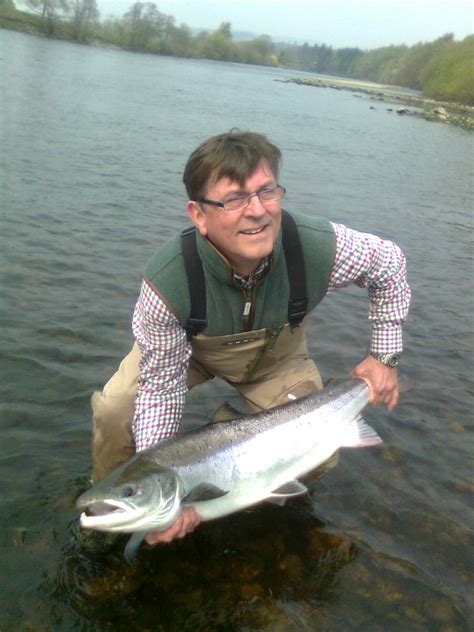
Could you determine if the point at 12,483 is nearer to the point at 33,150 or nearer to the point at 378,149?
the point at 33,150

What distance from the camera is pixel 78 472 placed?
14.8ft

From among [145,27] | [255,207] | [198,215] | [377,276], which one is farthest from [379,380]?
[145,27]

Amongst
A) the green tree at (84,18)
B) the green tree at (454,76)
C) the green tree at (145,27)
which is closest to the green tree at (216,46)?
the green tree at (145,27)

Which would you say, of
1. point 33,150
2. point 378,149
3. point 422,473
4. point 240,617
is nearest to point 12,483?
point 240,617

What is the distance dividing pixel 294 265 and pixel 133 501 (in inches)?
68.7

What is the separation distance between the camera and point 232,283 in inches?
140

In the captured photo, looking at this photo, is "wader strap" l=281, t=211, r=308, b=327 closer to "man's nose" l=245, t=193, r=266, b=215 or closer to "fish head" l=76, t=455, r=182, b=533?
"man's nose" l=245, t=193, r=266, b=215

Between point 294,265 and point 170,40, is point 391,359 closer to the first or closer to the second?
point 294,265

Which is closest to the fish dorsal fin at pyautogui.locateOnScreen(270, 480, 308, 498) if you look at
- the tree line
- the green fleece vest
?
the green fleece vest

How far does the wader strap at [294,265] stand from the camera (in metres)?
3.73

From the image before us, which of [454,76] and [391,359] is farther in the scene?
[454,76]

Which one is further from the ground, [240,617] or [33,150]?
[33,150]

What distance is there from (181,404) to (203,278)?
0.81 meters

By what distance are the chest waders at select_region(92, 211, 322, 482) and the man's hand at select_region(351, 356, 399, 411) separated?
404 mm
